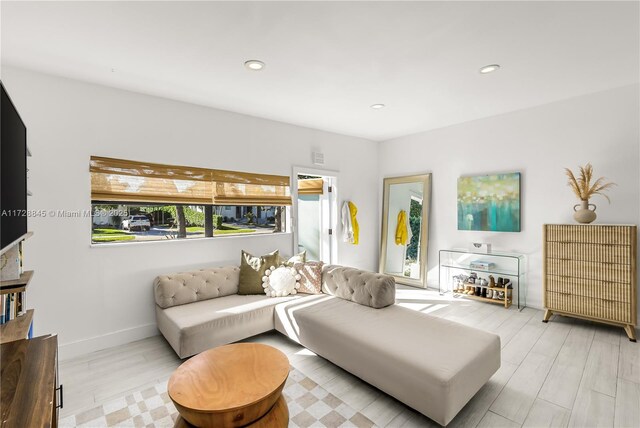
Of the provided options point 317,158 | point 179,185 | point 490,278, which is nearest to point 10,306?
point 179,185

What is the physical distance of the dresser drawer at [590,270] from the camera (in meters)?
3.01

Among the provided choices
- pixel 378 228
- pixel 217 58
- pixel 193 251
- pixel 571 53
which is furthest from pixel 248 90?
pixel 378 228

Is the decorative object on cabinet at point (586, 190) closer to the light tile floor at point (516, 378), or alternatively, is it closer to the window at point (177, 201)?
the light tile floor at point (516, 378)

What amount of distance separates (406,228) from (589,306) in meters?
2.51

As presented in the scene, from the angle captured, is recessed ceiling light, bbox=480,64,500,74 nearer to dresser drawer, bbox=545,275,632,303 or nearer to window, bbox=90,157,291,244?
dresser drawer, bbox=545,275,632,303

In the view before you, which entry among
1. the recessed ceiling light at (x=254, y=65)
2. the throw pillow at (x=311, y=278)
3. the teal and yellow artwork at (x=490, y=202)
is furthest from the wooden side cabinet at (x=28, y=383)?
the teal and yellow artwork at (x=490, y=202)

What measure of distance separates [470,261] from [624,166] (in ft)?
6.52

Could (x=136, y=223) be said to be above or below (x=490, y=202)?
below

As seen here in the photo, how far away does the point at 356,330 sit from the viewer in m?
2.38

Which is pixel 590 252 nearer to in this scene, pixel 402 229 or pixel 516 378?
pixel 516 378

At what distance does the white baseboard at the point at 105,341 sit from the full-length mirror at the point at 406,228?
3.76 metres

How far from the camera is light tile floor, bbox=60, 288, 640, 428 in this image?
1.95 m

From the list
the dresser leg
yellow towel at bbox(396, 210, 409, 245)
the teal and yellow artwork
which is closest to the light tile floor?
the dresser leg

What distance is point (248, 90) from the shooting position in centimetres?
313
